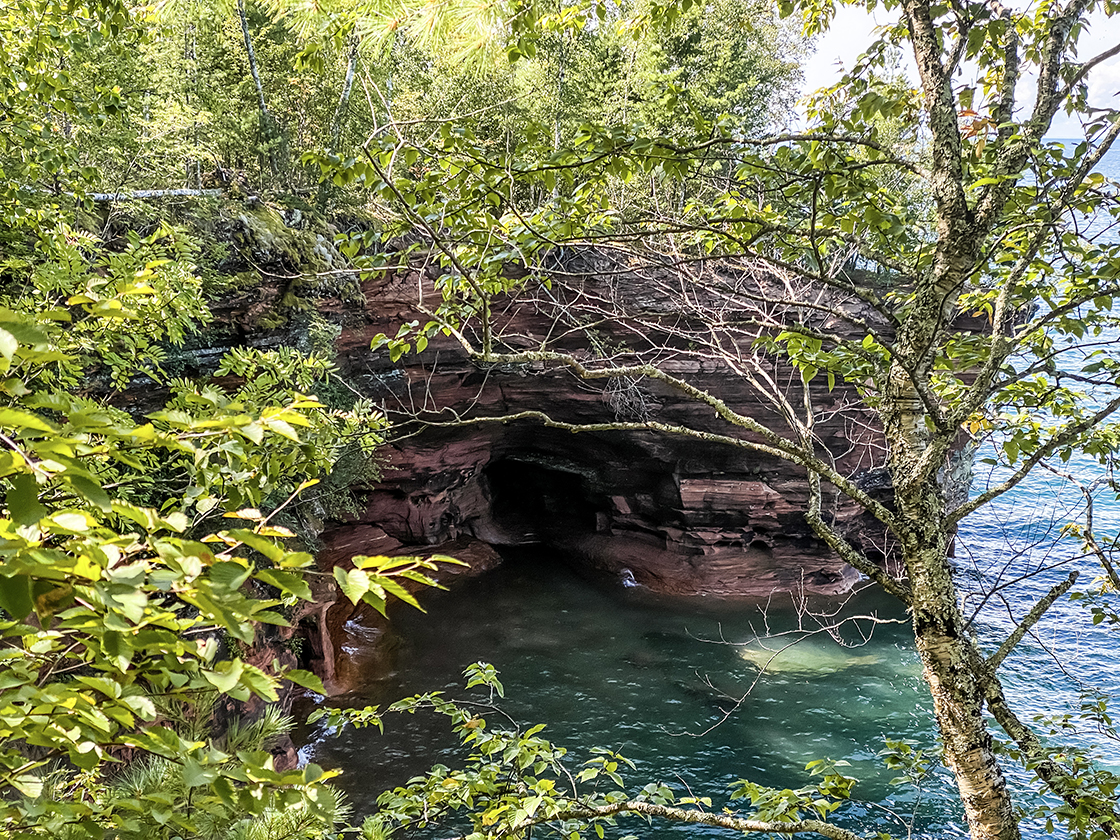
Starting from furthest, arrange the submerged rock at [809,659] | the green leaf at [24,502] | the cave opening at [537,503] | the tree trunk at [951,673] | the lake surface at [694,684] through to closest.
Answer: the cave opening at [537,503] → the submerged rock at [809,659] → the lake surface at [694,684] → the tree trunk at [951,673] → the green leaf at [24,502]

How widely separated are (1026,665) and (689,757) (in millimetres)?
5619

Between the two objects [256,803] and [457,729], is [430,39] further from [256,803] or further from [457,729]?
[457,729]

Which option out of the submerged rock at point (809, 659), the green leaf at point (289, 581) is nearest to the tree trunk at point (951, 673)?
the green leaf at point (289, 581)

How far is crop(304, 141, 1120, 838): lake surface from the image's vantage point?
8.77 metres

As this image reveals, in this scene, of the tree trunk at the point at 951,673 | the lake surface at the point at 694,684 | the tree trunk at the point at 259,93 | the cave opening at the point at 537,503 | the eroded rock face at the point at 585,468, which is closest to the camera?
the tree trunk at the point at 951,673

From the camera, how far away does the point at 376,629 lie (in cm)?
1180

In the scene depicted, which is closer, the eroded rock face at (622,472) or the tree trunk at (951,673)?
the tree trunk at (951,673)

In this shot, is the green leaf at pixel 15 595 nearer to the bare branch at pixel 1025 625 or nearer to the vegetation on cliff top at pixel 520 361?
the vegetation on cliff top at pixel 520 361

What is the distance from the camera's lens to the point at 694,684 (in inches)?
425

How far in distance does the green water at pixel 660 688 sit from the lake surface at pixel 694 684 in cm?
3

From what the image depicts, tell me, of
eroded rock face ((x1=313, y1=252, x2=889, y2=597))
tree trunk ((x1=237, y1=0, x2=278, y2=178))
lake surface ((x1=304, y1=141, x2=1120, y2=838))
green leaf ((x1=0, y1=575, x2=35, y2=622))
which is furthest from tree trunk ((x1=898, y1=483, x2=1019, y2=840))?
tree trunk ((x1=237, y1=0, x2=278, y2=178))

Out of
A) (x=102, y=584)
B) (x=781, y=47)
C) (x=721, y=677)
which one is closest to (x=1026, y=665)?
(x=721, y=677)

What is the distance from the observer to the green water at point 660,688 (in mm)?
8836

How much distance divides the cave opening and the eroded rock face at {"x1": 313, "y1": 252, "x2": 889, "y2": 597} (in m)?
0.31
